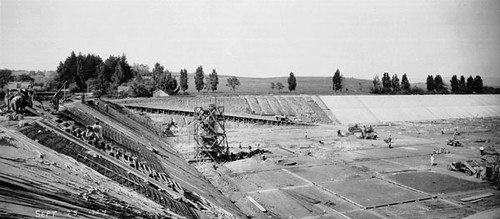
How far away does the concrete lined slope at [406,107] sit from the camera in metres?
65.6

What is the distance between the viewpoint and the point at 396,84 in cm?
10488

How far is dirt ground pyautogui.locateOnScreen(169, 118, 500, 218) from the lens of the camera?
18609mm

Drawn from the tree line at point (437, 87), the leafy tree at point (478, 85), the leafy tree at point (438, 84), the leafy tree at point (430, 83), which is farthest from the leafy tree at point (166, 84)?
the leafy tree at point (478, 85)

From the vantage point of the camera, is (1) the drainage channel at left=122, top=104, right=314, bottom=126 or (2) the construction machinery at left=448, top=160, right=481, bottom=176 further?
(1) the drainage channel at left=122, top=104, right=314, bottom=126

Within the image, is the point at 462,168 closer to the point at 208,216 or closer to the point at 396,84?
the point at 208,216

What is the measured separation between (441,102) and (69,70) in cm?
8178

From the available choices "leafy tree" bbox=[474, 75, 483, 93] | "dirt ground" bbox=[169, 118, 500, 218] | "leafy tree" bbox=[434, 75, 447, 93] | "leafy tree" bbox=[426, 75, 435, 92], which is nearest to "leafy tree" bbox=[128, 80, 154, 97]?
"dirt ground" bbox=[169, 118, 500, 218]

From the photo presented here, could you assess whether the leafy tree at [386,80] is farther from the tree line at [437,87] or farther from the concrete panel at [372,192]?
the concrete panel at [372,192]

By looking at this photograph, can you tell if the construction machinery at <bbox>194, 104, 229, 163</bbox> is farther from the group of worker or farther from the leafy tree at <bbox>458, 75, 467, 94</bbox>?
the leafy tree at <bbox>458, 75, 467, 94</bbox>

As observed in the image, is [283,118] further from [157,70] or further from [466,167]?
[157,70]

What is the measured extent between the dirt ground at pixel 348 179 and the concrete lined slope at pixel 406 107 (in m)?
22.2

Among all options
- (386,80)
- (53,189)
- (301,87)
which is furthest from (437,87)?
(53,189)

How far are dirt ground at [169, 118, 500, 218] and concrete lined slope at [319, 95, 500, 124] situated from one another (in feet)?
73.0

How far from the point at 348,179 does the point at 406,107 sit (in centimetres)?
5389
